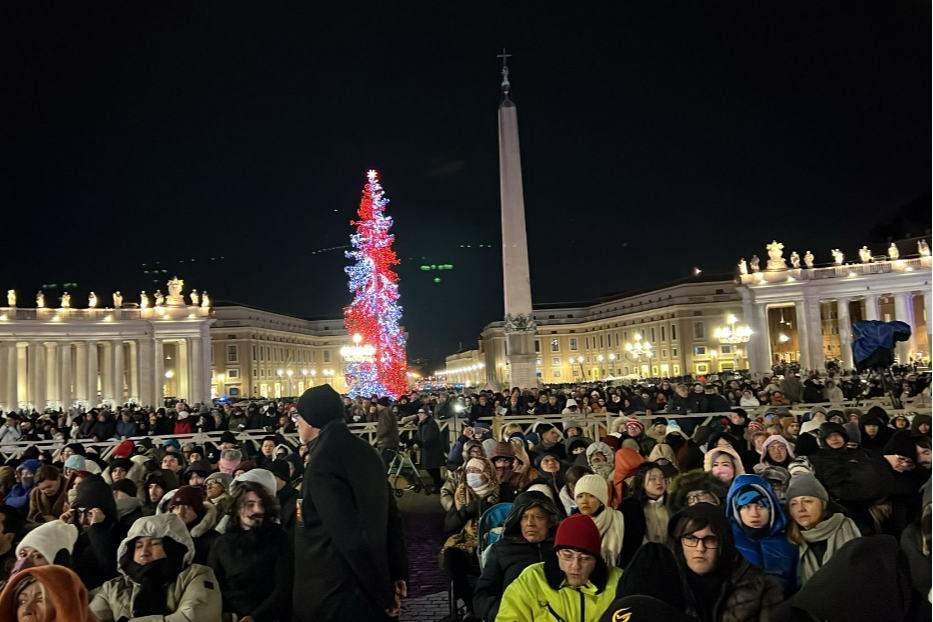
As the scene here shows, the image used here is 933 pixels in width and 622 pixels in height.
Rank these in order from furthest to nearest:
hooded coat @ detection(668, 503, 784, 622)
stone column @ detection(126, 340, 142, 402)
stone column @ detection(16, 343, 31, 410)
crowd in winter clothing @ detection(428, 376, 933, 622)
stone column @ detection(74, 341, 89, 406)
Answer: stone column @ detection(126, 340, 142, 402) < stone column @ detection(74, 341, 89, 406) < stone column @ detection(16, 343, 31, 410) < hooded coat @ detection(668, 503, 784, 622) < crowd in winter clothing @ detection(428, 376, 933, 622)

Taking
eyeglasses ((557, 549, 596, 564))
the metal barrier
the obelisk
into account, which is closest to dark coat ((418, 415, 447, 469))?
the metal barrier

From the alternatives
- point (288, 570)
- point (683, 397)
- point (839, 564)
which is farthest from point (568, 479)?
point (683, 397)

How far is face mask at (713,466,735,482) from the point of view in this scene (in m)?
5.76

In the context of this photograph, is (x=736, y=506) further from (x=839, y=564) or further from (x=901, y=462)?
(x=901, y=462)

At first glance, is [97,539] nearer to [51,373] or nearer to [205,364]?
[205,364]

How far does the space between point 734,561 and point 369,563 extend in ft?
5.54

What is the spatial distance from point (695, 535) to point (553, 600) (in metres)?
0.72

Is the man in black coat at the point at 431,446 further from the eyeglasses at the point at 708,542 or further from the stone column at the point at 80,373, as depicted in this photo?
the stone column at the point at 80,373

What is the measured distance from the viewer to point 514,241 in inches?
1059

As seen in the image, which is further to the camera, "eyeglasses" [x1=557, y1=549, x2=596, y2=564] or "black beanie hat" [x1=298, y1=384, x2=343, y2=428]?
"black beanie hat" [x1=298, y1=384, x2=343, y2=428]

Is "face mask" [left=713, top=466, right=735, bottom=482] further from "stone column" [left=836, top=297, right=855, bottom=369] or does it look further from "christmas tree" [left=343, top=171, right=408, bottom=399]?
"stone column" [left=836, top=297, right=855, bottom=369]

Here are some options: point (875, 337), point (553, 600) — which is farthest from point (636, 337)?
point (553, 600)

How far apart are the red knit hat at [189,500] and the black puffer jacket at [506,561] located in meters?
1.99

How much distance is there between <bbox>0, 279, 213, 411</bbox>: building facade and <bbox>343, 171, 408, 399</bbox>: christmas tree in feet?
97.3
